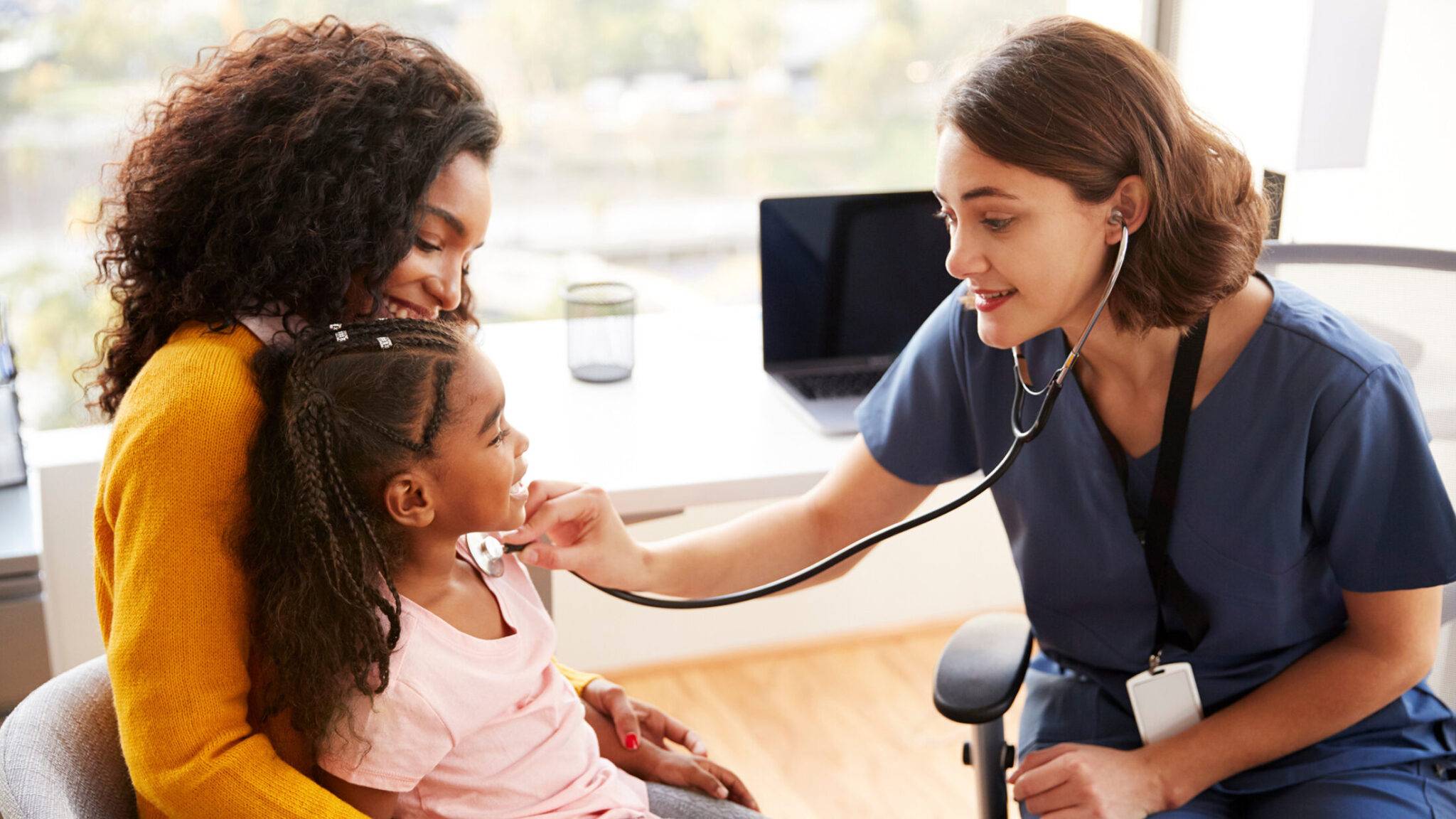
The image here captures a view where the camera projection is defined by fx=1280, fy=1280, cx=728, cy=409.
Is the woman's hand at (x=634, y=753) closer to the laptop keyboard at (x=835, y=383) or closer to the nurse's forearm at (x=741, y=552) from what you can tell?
the nurse's forearm at (x=741, y=552)

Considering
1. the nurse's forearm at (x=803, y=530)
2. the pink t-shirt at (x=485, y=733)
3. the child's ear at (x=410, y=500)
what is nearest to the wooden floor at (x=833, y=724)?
the nurse's forearm at (x=803, y=530)

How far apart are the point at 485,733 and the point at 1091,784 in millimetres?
539

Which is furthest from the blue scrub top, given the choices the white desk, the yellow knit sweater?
the yellow knit sweater

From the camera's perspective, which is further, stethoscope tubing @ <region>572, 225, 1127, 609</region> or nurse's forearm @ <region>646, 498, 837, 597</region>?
nurse's forearm @ <region>646, 498, 837, 597</region>

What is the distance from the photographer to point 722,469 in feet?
5.18

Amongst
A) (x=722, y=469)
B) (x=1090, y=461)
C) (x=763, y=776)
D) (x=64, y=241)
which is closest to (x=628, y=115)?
(x=64, y=241)

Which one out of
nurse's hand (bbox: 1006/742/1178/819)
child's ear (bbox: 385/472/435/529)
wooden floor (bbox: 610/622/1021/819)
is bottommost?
wooden floor (bbox: 610/622/1021/819)

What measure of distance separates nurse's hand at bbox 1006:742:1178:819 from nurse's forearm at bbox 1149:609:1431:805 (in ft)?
0.05

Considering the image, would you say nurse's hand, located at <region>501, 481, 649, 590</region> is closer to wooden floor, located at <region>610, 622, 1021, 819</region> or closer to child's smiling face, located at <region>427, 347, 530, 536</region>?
child's smiling face, located at <region>427, 347, 530, 536</region>

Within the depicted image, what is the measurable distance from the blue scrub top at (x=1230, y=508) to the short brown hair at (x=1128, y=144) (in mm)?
93

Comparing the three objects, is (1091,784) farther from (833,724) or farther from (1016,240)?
(833,724)

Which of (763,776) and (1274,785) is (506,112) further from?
(1274,785)

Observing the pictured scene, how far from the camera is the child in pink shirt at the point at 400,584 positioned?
0.88m

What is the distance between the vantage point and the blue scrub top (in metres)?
1.12
